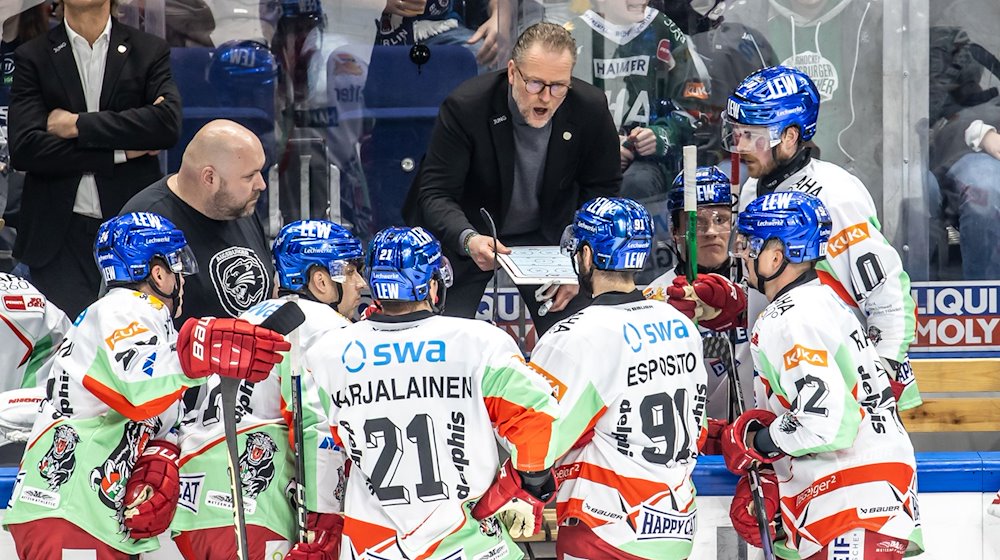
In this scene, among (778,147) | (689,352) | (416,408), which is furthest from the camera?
(778,147)

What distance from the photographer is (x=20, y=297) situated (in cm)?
489

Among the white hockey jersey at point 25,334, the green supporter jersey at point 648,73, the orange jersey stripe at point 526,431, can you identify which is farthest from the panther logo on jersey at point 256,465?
the green supporter jersey at point 648,73

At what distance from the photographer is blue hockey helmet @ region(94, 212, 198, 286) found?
3.86m

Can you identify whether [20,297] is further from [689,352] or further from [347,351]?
[689,352]

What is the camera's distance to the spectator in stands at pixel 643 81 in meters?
6.18

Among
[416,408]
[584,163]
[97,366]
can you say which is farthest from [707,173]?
[97,366]

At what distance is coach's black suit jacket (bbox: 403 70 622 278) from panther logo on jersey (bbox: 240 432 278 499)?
1.09 m

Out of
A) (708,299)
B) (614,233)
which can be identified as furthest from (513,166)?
(614,233)

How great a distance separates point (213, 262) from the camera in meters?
4.58

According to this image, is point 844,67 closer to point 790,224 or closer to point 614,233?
point 790,224

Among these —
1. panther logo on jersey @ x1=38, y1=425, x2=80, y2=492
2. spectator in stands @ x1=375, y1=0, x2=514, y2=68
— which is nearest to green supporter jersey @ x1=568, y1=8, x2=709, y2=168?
spectator in stands @ x1=375, y1=0, x2=514, y2=68

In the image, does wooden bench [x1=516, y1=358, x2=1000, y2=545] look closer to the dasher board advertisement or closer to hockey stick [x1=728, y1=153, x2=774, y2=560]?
the dasher board advertisement

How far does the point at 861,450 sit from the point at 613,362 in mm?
761

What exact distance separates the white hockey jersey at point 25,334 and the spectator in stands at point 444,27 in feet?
6.96
